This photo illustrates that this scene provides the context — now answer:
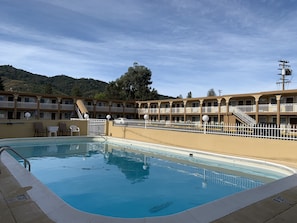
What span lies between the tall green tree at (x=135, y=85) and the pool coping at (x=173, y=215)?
45880 millimetres

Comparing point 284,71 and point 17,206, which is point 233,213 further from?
point 284,71

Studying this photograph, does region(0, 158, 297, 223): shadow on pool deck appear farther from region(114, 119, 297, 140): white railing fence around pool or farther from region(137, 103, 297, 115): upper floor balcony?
region(137, 103, 297, 115): upper floor balcony

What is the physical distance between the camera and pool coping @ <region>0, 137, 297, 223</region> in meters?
3.82

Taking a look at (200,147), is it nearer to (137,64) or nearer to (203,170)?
(203,170)

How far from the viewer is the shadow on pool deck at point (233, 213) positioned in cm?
379

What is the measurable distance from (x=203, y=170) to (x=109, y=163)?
14.0 feet

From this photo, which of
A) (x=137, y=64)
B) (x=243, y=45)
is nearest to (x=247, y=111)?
(x=243, y=45)

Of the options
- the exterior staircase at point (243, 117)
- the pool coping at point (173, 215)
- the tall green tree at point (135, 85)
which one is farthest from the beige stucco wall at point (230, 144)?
the tall green tree at point (135, 85)

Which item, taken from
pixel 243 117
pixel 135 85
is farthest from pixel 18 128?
pixel 135 85

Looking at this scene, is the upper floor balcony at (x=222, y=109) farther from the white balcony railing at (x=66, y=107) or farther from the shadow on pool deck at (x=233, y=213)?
the shadow on pool deck at (x=233, y=213)

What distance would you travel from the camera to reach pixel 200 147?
1286cm

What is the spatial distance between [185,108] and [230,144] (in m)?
21.5

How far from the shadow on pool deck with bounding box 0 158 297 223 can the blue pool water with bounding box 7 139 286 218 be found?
1736 mm

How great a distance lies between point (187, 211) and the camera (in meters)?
4.16
